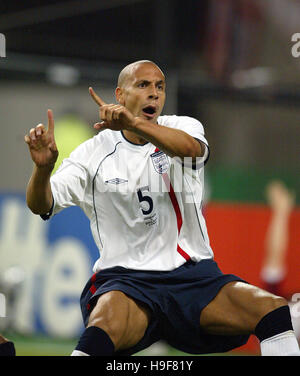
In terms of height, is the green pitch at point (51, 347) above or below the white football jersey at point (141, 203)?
below

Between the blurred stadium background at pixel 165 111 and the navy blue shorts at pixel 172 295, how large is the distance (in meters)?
3.85

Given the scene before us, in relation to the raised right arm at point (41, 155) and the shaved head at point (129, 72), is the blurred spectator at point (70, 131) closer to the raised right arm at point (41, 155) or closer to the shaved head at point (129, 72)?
the shaved head at point (129, 72)

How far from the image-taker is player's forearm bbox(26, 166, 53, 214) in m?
4.41

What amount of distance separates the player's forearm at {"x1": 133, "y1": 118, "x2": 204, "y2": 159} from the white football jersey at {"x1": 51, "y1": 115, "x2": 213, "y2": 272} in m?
0.25

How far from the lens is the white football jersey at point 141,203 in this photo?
465 centimetres

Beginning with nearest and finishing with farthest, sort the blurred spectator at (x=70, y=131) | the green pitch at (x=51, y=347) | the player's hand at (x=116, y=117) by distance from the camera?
the player's hand at (x=116, y=117), the green pitch at (x=51, y=347), the blurred spectator at (x=70, y=131)

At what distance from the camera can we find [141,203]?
15.3 feet

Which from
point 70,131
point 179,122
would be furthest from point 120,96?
point 70,131

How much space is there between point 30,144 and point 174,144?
2.38ft

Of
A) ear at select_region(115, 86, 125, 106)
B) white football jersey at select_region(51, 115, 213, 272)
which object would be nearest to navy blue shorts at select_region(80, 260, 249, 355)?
white football jersey at select_region(51, 115, 213, 272)

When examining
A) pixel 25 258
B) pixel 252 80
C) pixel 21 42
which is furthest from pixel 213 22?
pixel 25 258

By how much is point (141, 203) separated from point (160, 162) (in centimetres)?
25

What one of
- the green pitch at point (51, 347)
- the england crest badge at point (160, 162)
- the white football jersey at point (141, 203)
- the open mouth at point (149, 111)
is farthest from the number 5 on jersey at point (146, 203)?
the green pitch at point (51, 347)
